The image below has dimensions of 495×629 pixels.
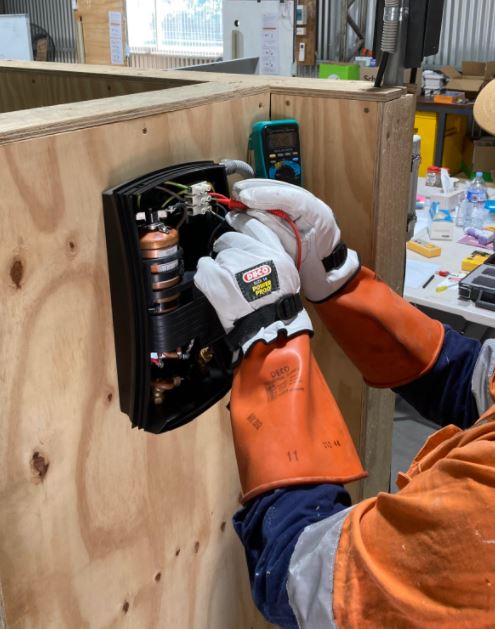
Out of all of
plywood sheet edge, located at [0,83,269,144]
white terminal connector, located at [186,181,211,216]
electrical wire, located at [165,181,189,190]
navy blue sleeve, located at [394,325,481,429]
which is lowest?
navy blue sleeve, located at [394,325,481,429]

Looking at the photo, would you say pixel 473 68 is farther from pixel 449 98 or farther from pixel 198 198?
pixel 198 198

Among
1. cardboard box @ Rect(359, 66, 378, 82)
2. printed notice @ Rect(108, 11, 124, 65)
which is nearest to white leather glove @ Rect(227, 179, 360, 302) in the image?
cardboard box @ Rect(359, 66, 378, 82)

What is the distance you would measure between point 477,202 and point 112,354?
2602 mm

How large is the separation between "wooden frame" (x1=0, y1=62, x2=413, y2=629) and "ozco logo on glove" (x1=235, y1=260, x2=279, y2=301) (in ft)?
0.54

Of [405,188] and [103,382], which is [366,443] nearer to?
[405,188]

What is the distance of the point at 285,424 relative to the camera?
2.44 ft

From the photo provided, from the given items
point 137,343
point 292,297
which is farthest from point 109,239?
point 292,297

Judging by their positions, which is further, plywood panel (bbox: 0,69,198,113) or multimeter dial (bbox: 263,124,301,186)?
plywood panel (bbox: 0,69,198,113)

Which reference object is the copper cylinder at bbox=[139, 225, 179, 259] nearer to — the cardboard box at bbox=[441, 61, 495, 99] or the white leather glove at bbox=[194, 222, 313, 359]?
the white leather glove at bbox=[194, 222, 313, 359]

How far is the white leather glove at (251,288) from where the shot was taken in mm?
765

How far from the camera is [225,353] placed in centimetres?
89

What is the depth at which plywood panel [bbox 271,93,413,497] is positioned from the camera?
913 millimetres

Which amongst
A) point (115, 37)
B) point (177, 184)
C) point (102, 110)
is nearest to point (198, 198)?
point (177, 184)

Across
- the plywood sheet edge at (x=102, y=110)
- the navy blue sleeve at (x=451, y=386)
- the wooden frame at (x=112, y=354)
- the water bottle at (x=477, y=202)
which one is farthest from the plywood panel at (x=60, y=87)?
the water bottle at (x=477, y=202)
